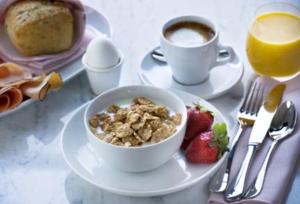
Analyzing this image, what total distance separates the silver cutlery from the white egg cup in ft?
0.34

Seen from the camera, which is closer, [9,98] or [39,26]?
[9,98]

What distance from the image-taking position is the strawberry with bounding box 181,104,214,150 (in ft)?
3.34

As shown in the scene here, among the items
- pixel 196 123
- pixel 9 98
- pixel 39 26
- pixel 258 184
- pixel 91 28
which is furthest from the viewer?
pixel 91 28

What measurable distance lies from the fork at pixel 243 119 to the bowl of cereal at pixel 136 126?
0.29 feet

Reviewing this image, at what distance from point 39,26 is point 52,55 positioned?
7 centimetres

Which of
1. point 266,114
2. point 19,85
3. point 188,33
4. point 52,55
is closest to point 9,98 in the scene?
point 19,85

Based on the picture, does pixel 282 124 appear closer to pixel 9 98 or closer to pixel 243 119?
pixel 243 119

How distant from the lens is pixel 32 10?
126 cm

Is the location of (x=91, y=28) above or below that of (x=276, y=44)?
below

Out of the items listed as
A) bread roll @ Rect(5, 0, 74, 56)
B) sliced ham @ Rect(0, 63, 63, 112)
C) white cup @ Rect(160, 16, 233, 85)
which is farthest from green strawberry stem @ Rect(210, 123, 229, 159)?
bread roll @ Rect(5, 0, 74, 56)

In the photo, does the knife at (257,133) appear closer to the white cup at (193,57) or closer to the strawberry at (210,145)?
the strawberry at (210,145)

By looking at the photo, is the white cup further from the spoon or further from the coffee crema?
the spoon

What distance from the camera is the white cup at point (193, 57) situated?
3.81 feet

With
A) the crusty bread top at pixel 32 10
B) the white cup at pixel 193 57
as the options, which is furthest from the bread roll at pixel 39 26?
the white cup at pixel 193 57
